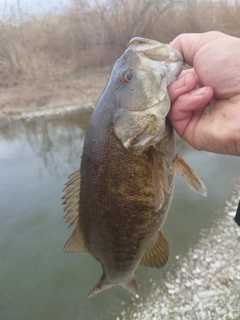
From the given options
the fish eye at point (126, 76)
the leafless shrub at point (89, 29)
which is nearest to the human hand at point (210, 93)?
the fish eye at point (126, 76)

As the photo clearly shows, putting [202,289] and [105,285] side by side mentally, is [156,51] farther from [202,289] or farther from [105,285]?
[202,289]

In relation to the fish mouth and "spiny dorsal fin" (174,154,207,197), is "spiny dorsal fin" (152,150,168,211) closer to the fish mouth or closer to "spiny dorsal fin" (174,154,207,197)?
"spiny dorsal fin" (174,154,207,197)

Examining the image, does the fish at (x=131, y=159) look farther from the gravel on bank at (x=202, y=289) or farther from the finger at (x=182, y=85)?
the gravel on bank at (x=202, y=289)

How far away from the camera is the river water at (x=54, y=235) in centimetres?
399

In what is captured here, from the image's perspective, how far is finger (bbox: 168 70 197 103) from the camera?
161 cm

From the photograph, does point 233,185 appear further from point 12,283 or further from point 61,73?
point 61,73

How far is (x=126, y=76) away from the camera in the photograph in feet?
5.64

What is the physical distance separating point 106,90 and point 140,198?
2.52 ft

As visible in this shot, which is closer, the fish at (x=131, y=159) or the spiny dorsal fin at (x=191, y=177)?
the fish at (x=131, y=159)

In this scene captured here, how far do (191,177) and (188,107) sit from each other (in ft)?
1.68

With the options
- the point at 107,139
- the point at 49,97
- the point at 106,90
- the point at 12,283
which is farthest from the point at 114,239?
the point at 49,97

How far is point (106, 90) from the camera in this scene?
1.86 m

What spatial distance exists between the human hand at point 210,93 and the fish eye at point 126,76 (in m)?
0.26

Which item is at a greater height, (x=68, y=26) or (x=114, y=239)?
(x=114, y=239)
